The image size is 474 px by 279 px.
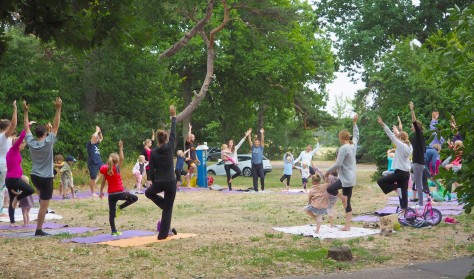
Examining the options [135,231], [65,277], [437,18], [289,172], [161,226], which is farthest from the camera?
[437,18]

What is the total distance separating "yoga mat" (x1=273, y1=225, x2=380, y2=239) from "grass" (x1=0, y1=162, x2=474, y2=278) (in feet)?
0.99

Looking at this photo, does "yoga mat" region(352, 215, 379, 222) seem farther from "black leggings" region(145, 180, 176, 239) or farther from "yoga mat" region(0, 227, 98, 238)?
"yoga mat" region(0, 227, 98, 238)

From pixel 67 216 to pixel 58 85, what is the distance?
13787 mm

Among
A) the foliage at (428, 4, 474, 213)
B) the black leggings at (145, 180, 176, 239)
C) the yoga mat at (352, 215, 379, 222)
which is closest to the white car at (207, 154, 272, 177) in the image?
the yoga mat at (352, 215, 379, 222)

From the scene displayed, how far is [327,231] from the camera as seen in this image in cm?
1234

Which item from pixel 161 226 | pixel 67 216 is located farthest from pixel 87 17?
pixel 67 216

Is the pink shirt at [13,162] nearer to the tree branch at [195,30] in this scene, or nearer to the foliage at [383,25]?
the tree branch at [195,30]

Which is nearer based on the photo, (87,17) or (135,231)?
(87,17)

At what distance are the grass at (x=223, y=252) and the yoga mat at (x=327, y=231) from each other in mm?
300

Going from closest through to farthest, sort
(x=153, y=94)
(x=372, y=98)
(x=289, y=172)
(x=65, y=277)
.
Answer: (x=65, y=277) < (x=289, y=172) < (x=153, y=94) < (x=372, y=98)

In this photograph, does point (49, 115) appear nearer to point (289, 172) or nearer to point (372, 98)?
point (289, 172)

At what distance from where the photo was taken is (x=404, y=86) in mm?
29453

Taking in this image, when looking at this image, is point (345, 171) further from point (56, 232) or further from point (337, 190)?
point (56, 232)

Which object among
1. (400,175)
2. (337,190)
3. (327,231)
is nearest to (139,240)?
(327,231)
